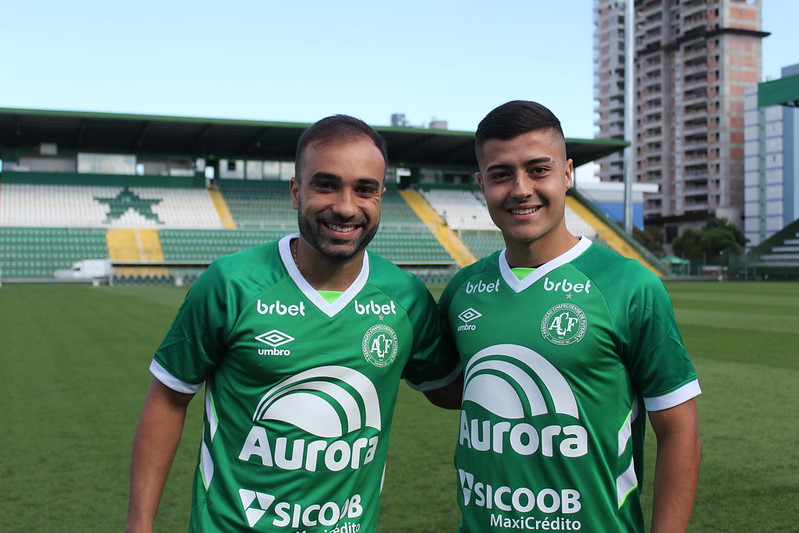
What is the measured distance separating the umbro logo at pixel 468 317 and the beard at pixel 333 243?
1.23 feet

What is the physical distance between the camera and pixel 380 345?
223 cm

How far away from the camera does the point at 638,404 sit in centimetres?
217

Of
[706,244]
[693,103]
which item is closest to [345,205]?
[706,244]

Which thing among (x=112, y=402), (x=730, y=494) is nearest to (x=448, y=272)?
(x=112, y=402)

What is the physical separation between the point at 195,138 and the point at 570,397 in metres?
39.1

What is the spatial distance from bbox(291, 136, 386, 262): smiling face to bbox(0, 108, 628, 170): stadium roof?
3410cm

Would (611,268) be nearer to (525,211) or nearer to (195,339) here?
(525,211)

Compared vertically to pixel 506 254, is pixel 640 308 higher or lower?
lower

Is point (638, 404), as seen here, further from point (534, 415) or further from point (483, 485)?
point (483, 485)

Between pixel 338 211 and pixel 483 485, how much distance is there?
0.87 meters

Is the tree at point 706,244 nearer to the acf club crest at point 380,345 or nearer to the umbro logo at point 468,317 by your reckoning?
the umbro logo at point 468,317

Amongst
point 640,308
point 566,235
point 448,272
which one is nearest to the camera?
point 640,308

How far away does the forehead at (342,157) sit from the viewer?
214 cm

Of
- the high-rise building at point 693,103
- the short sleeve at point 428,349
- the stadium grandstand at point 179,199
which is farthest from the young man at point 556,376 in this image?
the high-rise building at point 693,103
